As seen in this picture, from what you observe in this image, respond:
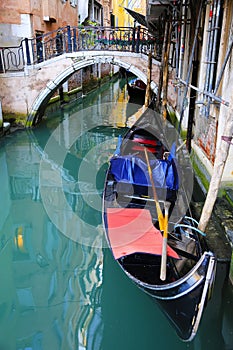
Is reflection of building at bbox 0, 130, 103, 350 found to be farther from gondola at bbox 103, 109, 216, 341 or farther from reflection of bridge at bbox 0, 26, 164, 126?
reflection of bridge at bbox 0, 26, 164, 126

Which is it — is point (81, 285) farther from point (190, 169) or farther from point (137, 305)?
point (190, 169)

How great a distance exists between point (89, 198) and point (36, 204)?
0.65 m

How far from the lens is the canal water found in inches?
84.0

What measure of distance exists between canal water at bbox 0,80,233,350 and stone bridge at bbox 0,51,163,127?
1.90m

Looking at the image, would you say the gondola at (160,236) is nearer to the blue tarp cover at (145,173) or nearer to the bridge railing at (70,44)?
the blue tarp cover at (145,173)

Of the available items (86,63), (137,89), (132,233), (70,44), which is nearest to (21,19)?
(70,44)

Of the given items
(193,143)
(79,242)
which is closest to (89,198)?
(79,242)

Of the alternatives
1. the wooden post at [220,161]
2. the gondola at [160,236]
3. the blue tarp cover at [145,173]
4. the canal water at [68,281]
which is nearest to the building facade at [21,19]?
the canal water at [68,281]

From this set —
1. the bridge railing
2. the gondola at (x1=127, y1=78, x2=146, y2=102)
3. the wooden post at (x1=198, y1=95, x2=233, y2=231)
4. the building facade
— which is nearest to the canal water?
the wooden post at (x1=198, y1=95, x2=233, y2=231)

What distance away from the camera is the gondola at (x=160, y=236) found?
1.71 metres

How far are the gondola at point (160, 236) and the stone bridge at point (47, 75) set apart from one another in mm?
3319

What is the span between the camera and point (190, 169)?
3.80 meters

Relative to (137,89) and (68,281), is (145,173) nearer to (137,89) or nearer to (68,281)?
(68,281)

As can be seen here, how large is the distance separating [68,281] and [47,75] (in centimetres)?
512
